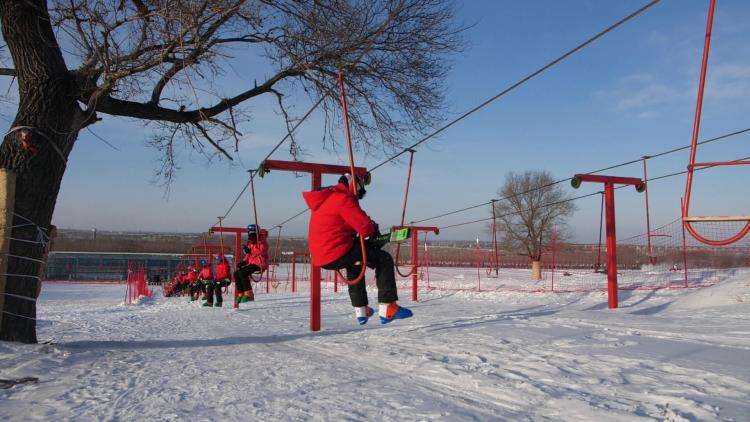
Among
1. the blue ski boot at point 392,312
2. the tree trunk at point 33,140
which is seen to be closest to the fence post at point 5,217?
the tree trunk at point 33,140

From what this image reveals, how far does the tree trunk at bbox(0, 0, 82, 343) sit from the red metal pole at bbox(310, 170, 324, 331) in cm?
344

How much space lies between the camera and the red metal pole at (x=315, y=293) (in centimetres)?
826

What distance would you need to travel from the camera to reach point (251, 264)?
38.2 ft

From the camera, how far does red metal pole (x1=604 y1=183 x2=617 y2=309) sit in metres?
10.7

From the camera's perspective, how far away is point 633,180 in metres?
11.2

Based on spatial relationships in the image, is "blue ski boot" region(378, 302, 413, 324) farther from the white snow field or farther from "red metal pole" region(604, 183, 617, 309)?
"red metal pole" region(604, 183, 617, 309)

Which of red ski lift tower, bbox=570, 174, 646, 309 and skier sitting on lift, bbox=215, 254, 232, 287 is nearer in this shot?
red ski lift tower, bbox=570, 174, 646, 309

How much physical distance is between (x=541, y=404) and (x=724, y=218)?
169 centimetres

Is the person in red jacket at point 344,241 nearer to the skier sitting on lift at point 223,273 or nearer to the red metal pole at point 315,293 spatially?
the red metal pole at point 315,293

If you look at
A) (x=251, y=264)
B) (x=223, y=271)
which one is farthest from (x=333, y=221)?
(x=223, y=271)

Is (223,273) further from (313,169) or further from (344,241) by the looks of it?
(344,241)

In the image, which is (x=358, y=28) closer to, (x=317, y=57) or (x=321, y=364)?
(x=317, y=57)

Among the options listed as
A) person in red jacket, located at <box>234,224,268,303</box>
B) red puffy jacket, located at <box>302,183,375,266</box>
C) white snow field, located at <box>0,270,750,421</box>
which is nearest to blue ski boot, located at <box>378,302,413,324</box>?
white snow field, located at <box>0,270,750,421</box>

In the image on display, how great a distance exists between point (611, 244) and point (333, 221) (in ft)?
24.0
